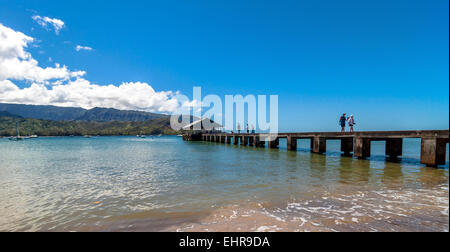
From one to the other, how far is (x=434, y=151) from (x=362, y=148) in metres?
5.61

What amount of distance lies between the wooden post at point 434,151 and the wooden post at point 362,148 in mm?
5004

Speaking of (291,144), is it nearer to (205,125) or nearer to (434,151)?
(434,151)

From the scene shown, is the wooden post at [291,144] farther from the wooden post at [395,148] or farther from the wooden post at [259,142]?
the wooden post at [395,148]

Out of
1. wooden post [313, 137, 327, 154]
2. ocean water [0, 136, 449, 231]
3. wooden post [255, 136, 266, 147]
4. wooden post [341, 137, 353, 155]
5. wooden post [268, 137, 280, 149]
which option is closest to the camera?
ocean water [0, 136, 449, 231]

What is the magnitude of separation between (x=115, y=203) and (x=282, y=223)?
19.0 feet

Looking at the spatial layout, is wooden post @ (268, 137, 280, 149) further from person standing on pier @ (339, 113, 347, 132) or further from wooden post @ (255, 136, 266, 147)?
person standing on pier @ (339, 113, 347, 132)

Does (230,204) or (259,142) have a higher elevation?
(230,204)

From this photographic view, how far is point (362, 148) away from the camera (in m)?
19.0

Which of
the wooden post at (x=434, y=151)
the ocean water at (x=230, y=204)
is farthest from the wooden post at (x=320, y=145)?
the ocean water at (x=230, y=204)

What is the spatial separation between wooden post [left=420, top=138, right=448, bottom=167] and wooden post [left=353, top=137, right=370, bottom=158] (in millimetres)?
5004

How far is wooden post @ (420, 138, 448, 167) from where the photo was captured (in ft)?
43.8

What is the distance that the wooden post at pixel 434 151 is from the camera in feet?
43.8

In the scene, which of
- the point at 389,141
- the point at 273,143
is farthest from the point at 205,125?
the point at 389,141

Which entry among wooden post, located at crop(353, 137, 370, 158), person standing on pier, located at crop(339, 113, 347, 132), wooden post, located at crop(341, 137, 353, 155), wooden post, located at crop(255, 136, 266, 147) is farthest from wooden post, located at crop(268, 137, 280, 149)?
wooden post, located at crop(353, 137, 370, 158)
